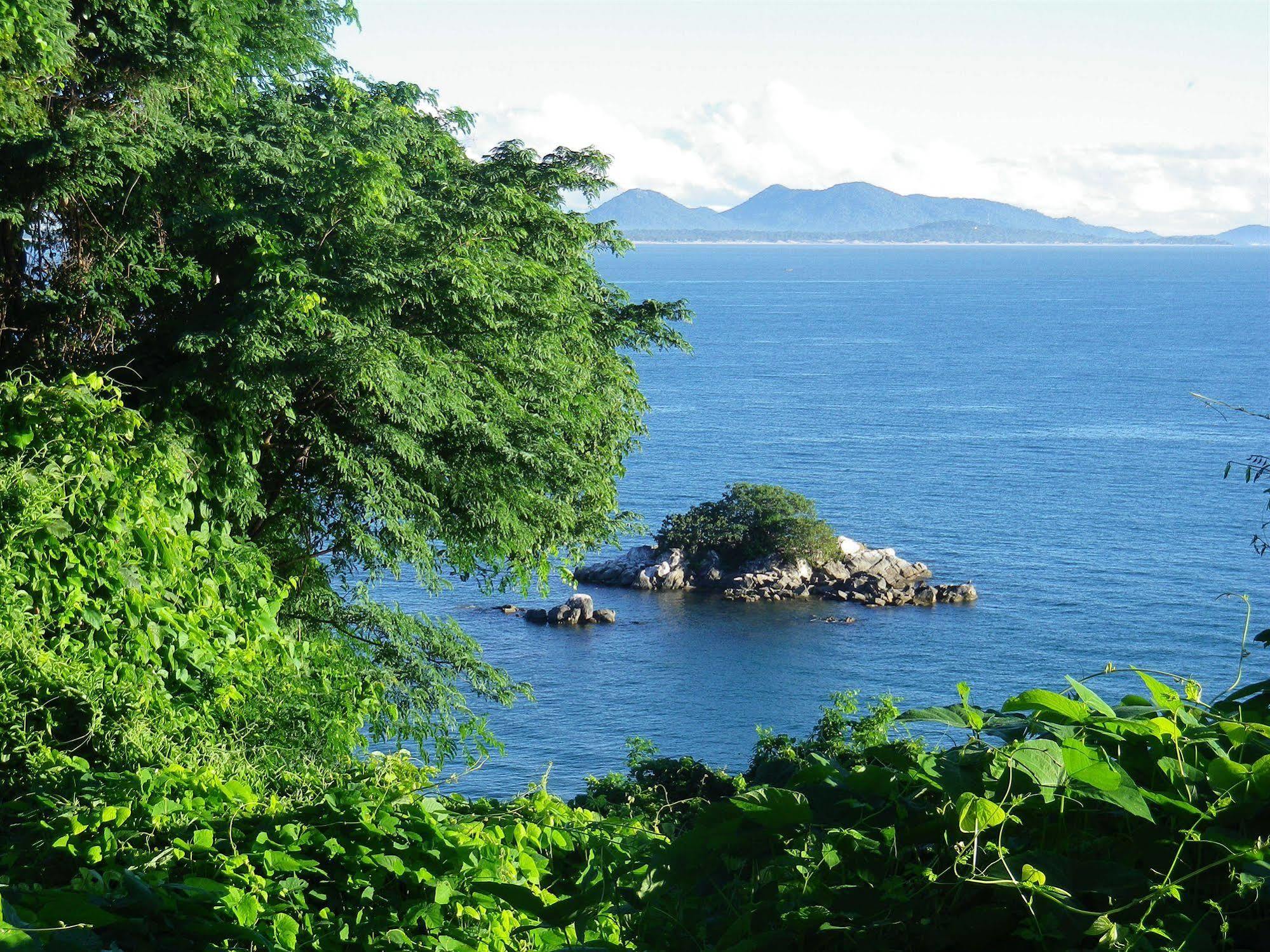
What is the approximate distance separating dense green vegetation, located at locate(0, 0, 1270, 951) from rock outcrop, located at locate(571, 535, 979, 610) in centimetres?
3694

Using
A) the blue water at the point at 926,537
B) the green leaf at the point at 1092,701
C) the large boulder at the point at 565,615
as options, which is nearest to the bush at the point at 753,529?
the blue water at the point at 926,537

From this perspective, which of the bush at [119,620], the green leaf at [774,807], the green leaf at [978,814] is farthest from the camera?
the bush at [119,620]

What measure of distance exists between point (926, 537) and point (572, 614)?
21.5 metres

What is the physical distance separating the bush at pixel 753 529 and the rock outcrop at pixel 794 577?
0.54 metres

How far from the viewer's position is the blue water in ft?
143

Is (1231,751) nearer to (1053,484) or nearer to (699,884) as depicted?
(699,884)

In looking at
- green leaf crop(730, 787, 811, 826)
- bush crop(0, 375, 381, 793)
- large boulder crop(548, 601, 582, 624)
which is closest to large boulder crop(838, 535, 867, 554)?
large boulder crop(548, 601, 582, 624)

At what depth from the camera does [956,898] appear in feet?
5.22

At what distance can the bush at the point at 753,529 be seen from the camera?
58.3 m

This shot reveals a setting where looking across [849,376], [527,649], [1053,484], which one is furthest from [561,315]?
[849,376]

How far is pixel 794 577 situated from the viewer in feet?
187

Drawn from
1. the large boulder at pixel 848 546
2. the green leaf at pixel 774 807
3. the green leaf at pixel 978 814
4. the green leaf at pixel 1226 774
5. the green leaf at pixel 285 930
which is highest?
the green leaf at pixel 1226 774

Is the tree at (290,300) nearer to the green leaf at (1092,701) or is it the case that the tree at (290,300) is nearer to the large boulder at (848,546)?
the green leaf at (1092,701)

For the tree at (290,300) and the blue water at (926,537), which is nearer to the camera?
the tree at (290,300)
